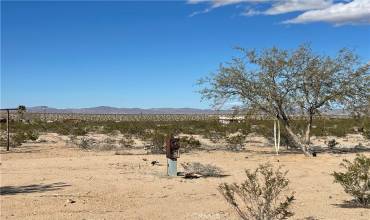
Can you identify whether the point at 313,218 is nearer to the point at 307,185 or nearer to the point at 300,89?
the point at 307,185

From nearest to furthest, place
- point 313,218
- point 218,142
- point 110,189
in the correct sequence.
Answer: point 313,218 < point 110,189 < point 218,142

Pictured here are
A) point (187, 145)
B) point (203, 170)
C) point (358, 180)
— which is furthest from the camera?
point (187, 145)

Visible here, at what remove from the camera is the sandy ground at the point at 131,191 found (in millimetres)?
10297

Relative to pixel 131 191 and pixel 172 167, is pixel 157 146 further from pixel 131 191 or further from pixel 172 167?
pixel 131 191

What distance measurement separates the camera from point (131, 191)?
12969 mm

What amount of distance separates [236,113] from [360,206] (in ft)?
44.1

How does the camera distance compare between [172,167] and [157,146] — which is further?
[157,146]

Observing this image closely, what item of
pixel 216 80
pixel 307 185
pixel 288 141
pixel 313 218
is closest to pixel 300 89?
pixel 216 80

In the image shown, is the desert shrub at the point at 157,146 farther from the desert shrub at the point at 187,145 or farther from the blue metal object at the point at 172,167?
the blue metal object at the point at 172,167

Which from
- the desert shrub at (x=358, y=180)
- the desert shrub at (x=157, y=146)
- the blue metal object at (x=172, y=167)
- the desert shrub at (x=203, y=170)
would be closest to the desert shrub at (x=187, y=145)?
the desert shrub at (x=157, y=146)

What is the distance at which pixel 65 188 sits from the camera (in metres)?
13.2

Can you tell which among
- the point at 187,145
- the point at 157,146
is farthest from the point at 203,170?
the point at 187,145

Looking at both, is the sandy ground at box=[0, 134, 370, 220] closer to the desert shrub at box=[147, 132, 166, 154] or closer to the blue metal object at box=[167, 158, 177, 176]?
the blue metal object at box=[167, 158, 177, 176]

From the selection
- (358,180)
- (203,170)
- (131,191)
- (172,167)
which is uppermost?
(358,180)
